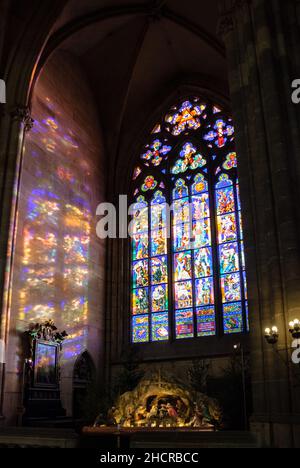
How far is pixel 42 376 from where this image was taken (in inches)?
528

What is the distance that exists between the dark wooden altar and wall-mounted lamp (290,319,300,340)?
7976 millimetres

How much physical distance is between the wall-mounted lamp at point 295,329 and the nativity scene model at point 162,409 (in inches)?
133

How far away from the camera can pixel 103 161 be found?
19766mm

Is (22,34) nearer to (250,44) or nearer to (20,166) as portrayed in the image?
(20,166)

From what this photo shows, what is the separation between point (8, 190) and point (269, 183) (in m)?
7.90

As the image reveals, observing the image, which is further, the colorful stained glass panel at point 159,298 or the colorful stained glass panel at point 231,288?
the colorful stained glass panel at point 159,298

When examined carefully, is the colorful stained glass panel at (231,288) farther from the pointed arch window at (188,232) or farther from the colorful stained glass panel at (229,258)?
the colorful stained glass panel at (229,258)

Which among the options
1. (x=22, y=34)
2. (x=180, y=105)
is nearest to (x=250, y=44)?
(x=22, y=34)

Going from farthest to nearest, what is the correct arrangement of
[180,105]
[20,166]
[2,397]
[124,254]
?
[180,105]
[124,254]
[20,166]
[2,397]

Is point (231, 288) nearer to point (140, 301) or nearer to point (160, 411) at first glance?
point (140, 301)

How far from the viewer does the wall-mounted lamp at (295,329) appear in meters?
7.42

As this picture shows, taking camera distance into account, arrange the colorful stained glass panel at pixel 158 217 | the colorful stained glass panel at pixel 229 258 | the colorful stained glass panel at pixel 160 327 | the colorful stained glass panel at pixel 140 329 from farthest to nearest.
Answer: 1. the colorful stained glass panel at pixel 158 217
2. the colorful stained glass panel at pixel 140 329
3. the colorful stained glass panel at pixel 160 327
4. the colorful stained glass panel at pixel 229 258

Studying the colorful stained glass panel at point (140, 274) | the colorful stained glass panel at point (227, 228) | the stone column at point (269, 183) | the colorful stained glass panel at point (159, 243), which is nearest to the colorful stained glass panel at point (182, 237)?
the colorful stained glass panel at point (159, 243)

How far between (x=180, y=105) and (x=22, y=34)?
23.3ft
